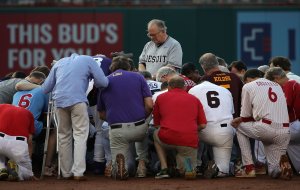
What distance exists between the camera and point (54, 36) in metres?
26.7

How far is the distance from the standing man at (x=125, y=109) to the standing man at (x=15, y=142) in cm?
109

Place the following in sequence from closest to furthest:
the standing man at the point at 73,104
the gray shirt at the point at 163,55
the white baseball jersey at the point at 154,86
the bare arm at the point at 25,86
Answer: the standing man at the point at 73,104 < the bare arm at the point at 25,86 < the white baseball jersey at the point at 154,86 < the gray shirt at the point at 163,55

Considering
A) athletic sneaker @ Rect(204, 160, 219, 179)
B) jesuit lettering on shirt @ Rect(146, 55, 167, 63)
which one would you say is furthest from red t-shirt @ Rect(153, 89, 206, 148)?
jesuit lettering on shirt @ Rect(146, 55, 167, 63)

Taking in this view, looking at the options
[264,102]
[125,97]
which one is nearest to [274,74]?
[264,102]

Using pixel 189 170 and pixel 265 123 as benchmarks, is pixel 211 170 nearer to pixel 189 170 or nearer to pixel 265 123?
pixel 189 170

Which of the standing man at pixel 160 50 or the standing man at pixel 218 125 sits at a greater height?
the standing man at pixel 160 50

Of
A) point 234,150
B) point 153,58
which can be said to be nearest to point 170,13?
point 153,58

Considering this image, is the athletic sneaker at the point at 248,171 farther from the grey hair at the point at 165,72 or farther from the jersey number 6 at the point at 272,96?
the grey hair at the point at 165,72

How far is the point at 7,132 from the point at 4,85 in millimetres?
1718

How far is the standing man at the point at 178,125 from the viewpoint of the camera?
13188mm

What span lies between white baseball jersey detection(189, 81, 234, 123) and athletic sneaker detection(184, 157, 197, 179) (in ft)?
2.28

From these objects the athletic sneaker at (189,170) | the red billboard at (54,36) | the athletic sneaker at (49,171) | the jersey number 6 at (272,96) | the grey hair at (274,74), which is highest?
the red billboard at (54,36)

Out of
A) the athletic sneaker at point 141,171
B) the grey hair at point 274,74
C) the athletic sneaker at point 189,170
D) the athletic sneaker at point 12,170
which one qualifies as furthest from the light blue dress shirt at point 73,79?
the grey hair at point 274,74

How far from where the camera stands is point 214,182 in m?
13.0
